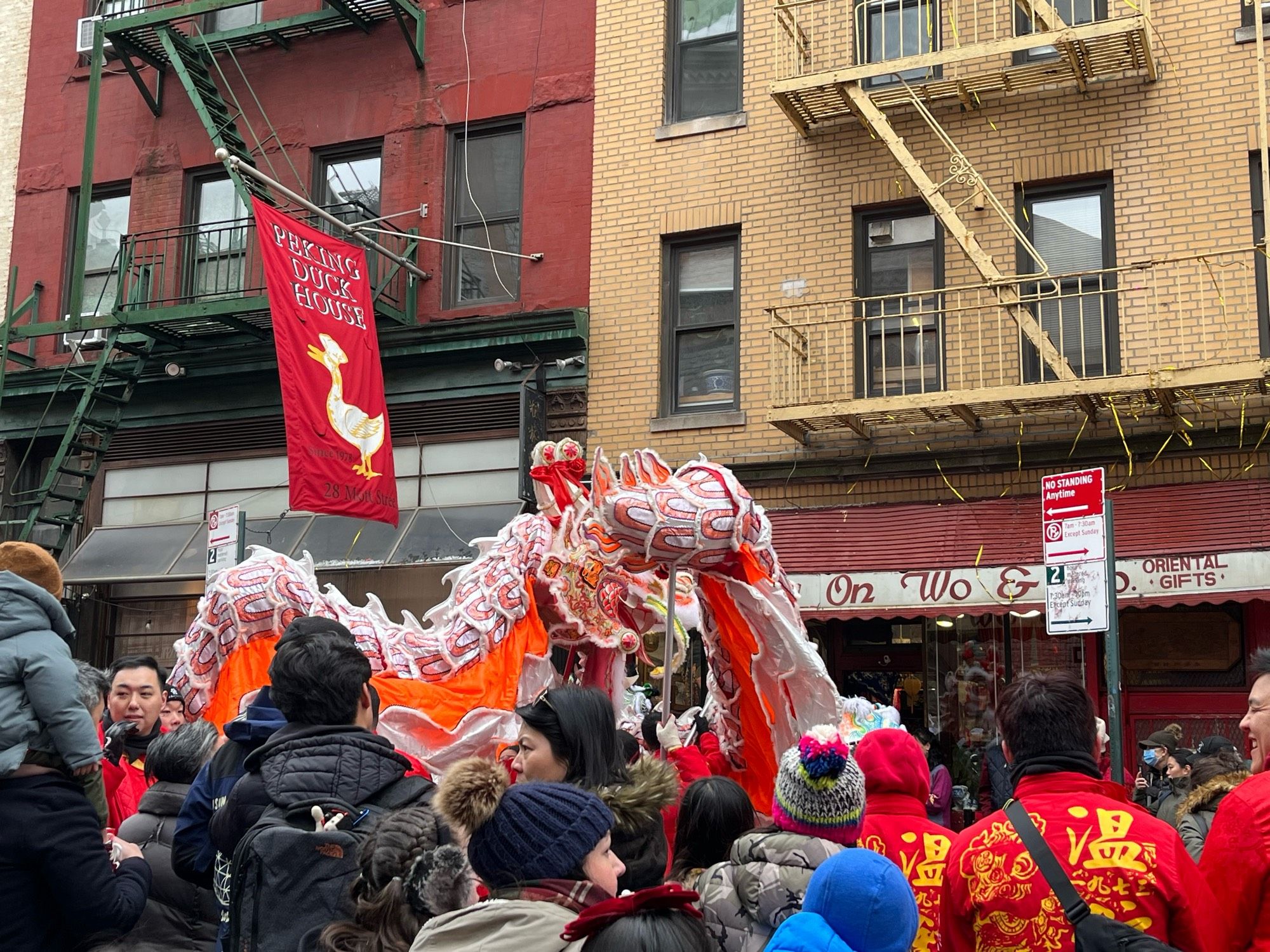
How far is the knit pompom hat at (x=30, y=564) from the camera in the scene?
4.14m

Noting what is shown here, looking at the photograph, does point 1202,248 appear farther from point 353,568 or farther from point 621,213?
point 353,568

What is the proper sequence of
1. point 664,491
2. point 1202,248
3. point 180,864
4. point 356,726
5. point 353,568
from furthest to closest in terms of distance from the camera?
point 353,568, point 1202,248, point 664,491, point 180,864, point 356,726

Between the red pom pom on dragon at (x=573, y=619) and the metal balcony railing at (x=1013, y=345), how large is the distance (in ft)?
15.3

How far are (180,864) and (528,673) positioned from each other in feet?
12.3

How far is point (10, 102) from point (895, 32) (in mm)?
12199

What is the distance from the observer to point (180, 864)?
4375 millimetres

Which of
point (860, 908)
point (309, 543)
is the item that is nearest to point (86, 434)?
point (309, 543)

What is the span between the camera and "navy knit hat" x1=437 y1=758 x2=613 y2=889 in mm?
2838

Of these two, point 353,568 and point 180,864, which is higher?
point 353,568

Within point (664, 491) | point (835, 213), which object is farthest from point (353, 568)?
point (664, 491)

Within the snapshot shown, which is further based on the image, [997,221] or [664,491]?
[997,221]

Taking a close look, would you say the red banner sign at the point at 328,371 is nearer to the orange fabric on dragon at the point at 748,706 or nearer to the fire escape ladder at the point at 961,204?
the fire escape ladder at the point at 961,204

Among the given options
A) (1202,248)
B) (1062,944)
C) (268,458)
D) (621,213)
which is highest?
(621,213)

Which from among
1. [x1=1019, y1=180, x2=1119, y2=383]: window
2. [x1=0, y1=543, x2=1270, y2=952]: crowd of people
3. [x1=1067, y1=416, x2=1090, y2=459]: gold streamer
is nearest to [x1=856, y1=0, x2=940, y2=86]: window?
[x1=1019, y1=180, x2=1119, y2=383]: window
